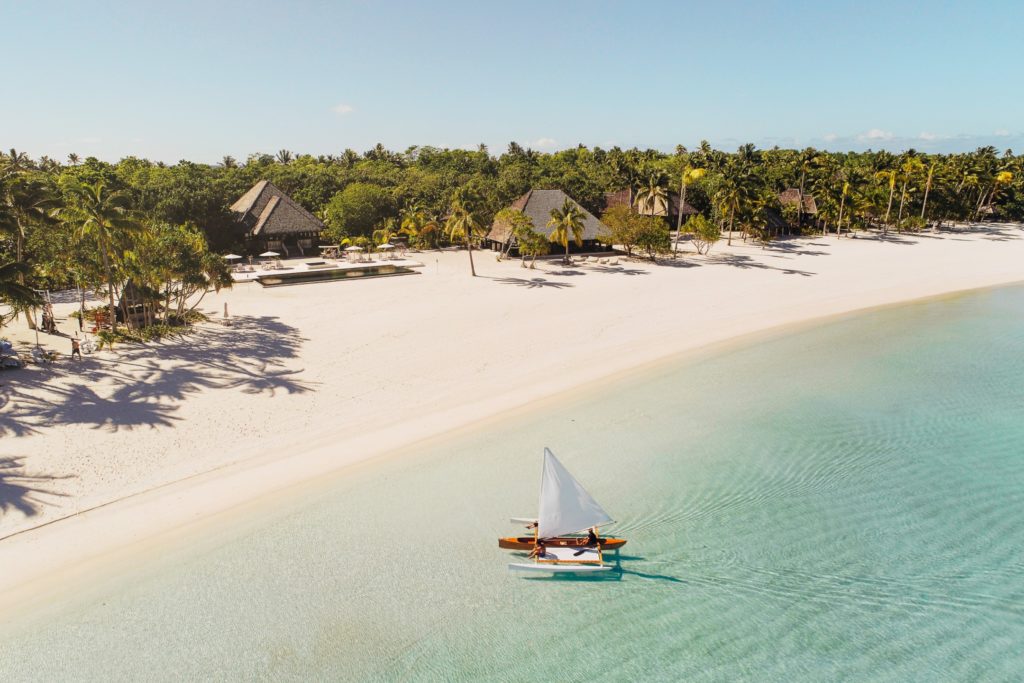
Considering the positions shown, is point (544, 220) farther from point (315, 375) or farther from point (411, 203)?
point (315, 375)

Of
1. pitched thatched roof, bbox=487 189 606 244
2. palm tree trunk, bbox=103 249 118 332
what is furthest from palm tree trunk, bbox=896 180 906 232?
palm tree trunk, bbox=103 249 118 332

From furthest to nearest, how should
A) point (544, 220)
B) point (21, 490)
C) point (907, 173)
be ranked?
point (907, 173), point (544, 220), point (21, 490)

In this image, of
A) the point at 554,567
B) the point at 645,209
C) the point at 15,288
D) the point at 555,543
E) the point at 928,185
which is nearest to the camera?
the point at 554,567

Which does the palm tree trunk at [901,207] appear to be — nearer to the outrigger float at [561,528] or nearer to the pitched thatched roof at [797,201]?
the pitched thatched roof at [797,201]

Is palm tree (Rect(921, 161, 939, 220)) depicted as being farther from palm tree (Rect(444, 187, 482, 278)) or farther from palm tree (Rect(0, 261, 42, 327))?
palm tree (Rect(0, 261, 42, 327))

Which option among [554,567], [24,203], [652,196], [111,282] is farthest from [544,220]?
[554,567]

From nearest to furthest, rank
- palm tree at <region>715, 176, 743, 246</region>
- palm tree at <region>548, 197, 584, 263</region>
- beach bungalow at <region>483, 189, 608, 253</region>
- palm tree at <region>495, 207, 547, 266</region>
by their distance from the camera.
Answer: palm tree at <region>495, 207, 547, 266</region>
palm tree at <region>548, 197, 584, 263</region>
beach bungalow at <region>483, 189, 608, 253</region>
palm tree at <region>715, 176, 743, 246</region>
